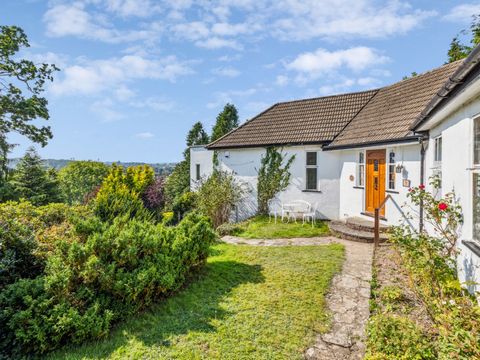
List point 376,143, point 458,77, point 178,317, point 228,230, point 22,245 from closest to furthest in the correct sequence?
point 458,77
point 178,317
point 22,245
point 376,143
point 228,230

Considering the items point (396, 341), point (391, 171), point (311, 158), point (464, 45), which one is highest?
point (464, 45)

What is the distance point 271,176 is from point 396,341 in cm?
1090

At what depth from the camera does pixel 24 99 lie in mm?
21062

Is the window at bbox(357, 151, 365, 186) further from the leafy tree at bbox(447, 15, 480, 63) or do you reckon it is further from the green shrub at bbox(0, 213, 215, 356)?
the leafy tree at bbox(447, 15, 480, 63)

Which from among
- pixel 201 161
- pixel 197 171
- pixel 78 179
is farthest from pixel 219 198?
pixel 78 179

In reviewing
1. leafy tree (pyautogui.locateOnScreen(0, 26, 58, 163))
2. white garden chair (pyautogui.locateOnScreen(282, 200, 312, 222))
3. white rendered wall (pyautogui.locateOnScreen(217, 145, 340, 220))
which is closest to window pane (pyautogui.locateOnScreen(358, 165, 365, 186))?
white rendered wall (pyautogui.locateOnScreen(217, 145, 340, 220))

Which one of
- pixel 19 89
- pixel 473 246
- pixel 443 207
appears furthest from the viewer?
pixel 19 89

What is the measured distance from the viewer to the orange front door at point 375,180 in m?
10.5

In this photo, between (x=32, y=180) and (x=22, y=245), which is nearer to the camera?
(x=22, y=245)

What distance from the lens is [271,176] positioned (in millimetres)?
14141

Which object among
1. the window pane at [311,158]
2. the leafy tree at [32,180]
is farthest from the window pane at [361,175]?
the leafy tree at [32,180]

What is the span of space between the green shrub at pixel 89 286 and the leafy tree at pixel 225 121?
26703 millimetres

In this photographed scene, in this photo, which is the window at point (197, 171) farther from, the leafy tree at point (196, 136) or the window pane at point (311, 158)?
the leafy tree at point (196, 136)

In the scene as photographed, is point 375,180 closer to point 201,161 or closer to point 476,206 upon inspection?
point 476,206
